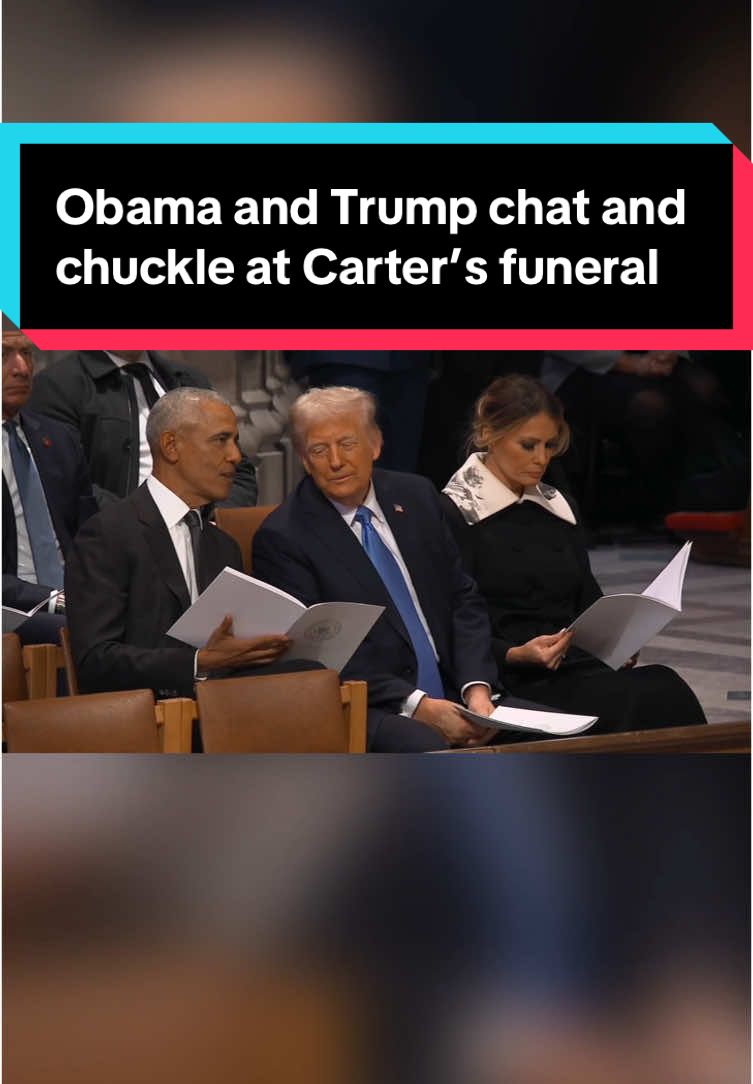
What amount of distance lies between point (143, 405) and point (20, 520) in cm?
41

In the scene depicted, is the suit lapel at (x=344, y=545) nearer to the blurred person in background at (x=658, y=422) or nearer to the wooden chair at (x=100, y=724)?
the blurred person in background at (x=658, y=422)

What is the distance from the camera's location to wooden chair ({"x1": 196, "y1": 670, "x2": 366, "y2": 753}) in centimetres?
276

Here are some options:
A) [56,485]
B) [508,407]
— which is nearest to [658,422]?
[508,407]

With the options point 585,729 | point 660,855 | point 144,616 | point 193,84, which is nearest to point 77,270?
point 193,84

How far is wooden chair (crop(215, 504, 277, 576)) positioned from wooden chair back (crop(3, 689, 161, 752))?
926 millimetres

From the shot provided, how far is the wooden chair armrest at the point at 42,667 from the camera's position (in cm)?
336

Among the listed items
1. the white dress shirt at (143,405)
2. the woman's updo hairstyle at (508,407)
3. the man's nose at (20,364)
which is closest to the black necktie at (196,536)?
the white dress shirt at (143,405)

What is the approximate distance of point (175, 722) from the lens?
2.72 meters

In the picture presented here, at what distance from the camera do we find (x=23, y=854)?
7.47 ft

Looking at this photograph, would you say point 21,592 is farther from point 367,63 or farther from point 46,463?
point 367,63

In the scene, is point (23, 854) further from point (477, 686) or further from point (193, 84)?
point (193, 84)

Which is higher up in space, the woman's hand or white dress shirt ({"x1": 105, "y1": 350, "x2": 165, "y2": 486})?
white dress shirt ({"x1": 105, "y1": 350, "x2": 165, "y2": 486})

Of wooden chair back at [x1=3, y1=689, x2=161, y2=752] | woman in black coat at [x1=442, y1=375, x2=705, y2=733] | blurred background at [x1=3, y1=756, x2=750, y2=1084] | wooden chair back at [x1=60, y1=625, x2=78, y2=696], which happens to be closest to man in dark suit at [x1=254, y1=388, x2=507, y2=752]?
woman in black coat at [x1=442, y1=375, x2=705, y2=733]

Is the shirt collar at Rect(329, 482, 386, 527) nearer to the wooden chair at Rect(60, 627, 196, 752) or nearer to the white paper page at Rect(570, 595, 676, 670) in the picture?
the white paper page at Rect(570, 595, 676, 670)
